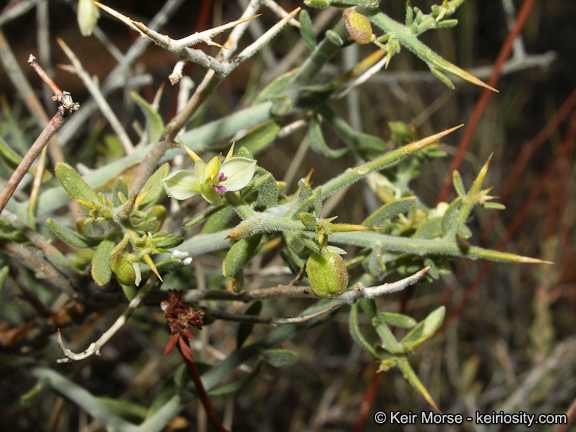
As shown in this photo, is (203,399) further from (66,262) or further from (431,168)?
(431,168)

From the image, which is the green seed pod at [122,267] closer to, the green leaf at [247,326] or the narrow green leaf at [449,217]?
the green leaf at [247,326]

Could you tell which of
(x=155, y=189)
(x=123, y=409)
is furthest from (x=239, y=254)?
(x=123, y=409)

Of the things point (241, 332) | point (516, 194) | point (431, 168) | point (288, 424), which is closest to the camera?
point (241, 332)

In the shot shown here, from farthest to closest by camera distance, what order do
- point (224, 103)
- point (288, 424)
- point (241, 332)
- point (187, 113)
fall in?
point (224, 103), point (288, 424), point (241, 332), point (187, 113)

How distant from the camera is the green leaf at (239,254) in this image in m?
0.71

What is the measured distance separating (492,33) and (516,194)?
4.17 ft

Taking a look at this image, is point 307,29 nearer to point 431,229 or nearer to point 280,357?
point 431,229

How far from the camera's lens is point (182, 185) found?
688mm

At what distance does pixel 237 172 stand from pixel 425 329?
1.58 ft

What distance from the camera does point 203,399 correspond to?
3.02 feet

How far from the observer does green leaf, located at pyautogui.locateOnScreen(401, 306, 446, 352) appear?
894 millimetres

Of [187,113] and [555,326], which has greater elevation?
[187,113]

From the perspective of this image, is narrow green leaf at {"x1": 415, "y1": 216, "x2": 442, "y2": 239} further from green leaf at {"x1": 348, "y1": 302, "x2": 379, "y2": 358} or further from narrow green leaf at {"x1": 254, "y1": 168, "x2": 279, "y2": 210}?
narrow green leaf at {"x1": 254, "y1": 168, "x2": 279, "y2": 210}

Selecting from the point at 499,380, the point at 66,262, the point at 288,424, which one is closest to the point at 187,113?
the point at 66,262
